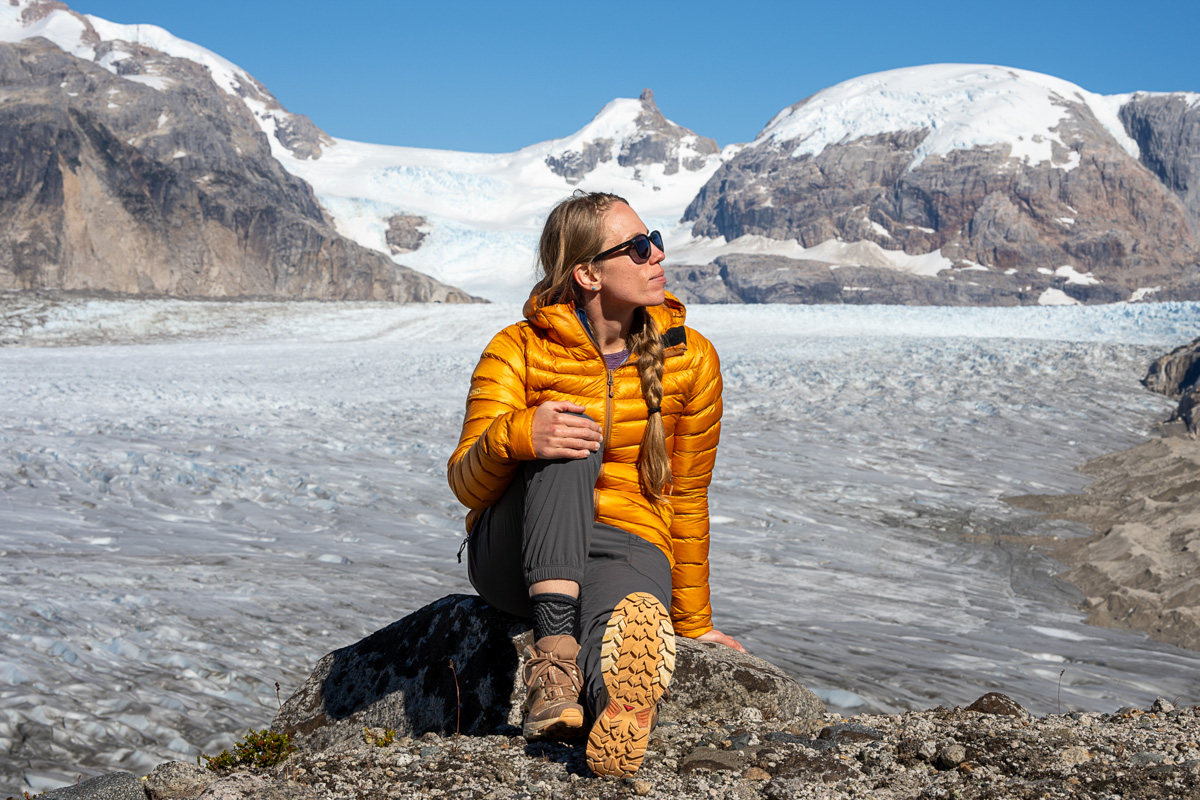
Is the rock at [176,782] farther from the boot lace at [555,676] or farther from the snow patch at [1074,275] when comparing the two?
the snow patch at [1074,275]

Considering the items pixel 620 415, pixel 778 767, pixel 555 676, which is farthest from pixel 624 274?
pixel 778 767

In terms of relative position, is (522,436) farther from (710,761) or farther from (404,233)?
(404,233)

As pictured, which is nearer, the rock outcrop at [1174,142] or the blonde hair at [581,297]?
the blonde hair at [581,297]

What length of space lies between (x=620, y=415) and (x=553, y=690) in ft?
2.53

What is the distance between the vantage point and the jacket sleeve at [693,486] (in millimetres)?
2775

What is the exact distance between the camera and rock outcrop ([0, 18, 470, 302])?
4059 centimetres

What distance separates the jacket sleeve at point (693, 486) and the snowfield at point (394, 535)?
902mm

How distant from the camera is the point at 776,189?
131m

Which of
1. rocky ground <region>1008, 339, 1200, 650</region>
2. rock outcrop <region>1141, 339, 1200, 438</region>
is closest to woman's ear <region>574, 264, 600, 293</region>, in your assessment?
rocky ground <region>1008, 339, 1200, 650</region>

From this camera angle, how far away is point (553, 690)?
2.14 m

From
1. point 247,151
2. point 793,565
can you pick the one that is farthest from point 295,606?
point 247,151

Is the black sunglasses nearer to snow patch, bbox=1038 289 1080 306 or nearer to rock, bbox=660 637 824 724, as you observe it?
rock, bbox=660 637 824 724

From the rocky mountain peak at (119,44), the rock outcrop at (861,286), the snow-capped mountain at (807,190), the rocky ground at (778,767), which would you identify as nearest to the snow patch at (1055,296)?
the rock outcrop at (861,286)

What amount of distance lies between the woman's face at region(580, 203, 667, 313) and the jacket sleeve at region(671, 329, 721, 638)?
259 millimetres
